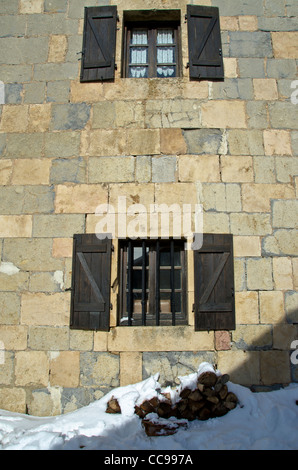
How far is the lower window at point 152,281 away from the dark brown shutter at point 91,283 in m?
0.25

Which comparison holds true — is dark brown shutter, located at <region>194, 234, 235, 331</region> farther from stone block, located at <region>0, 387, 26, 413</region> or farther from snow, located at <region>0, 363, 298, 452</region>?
stone block, located at <region>0, 387, 26, 413</region>

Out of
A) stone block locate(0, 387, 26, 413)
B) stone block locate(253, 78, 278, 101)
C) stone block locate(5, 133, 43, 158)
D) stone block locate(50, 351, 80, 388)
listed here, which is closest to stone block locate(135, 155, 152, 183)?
stone block locate(5, 133, 43, 158)

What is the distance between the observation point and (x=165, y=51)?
4.61 m

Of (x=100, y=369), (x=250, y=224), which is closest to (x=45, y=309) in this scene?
(x=100, y=369)

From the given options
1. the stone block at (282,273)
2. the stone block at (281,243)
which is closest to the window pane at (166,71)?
the stone block at (281,243)

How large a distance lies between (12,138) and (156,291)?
2720 mm

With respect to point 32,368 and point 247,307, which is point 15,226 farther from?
point 247,307

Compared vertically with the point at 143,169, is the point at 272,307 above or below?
below

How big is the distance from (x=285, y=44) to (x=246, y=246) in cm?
289

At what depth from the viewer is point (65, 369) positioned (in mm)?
3592

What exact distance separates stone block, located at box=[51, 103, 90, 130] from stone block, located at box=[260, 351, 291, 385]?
11.7 feet

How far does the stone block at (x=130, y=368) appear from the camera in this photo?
3547 mm

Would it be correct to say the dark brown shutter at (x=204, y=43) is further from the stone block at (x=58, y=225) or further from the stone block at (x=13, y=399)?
the stone block at (x=13, y=399)

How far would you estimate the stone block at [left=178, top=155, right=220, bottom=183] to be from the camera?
3.96 metres
